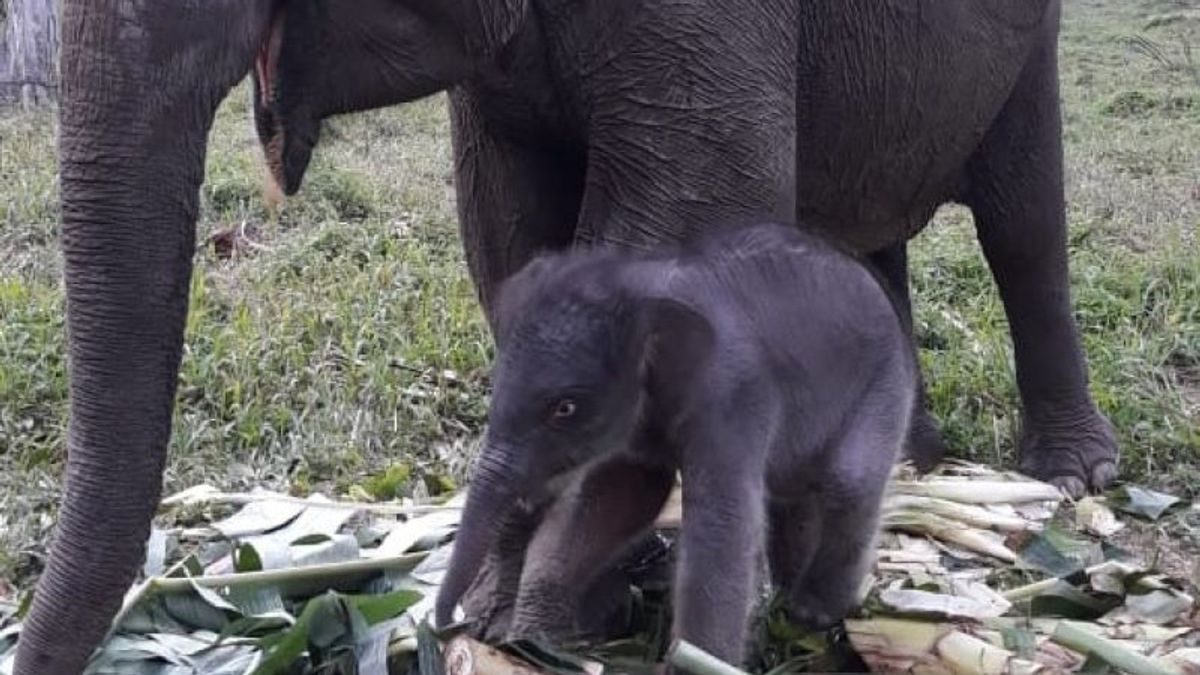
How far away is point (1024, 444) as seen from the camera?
477 centimetres

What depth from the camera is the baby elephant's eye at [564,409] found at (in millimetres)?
2516

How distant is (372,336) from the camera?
17.6 ft

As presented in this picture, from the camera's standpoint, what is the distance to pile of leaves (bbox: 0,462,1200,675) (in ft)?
9.46

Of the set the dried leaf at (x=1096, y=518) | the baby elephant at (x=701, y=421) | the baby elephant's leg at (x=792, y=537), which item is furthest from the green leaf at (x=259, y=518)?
the dried leaf at (x=1096, y=518)

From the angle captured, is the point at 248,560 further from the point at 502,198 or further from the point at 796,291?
the point at 796,291

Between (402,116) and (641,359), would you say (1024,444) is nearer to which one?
(641,359)

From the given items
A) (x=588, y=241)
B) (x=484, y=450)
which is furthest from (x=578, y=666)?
(x=588, y=241)

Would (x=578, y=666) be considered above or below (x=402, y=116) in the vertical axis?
below

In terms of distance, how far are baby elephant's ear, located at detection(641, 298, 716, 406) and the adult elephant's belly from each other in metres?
1.06

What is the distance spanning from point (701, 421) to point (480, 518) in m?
0.33

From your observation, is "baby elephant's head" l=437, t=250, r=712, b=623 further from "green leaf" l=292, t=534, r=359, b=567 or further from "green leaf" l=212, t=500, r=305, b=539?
"green leaf" l=212, t=500, r=305, b=539

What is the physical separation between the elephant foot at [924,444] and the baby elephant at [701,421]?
151 cm

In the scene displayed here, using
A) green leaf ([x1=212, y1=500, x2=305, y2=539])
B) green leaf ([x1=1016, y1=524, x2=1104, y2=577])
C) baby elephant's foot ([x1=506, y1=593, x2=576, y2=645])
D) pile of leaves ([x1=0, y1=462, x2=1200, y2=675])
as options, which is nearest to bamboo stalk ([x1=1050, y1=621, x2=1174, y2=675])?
pile of leaves ([x1=0, y1=462, x2=1200, y2=675])

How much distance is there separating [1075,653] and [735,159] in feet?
3.10
